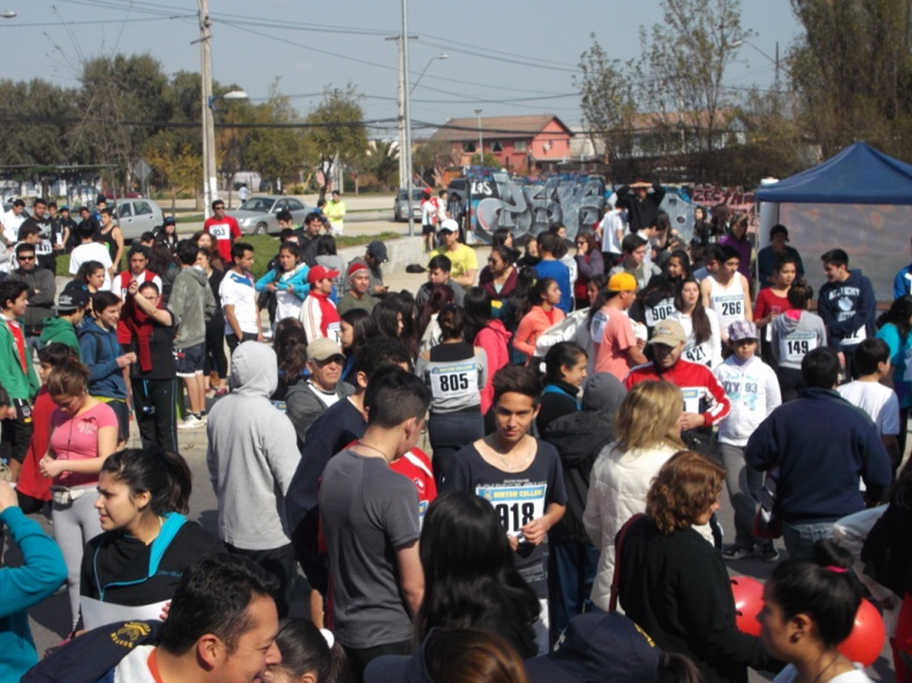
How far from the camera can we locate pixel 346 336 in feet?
23.0

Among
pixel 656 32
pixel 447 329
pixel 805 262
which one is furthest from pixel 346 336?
pixel 656 32

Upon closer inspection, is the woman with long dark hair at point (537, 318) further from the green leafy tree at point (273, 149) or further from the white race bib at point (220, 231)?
the green leafy tree at point (273, 149)

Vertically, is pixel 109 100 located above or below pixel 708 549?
above

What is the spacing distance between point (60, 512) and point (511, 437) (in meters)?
2.70

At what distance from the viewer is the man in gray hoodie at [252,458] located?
17.1ft

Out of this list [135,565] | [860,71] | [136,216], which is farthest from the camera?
[136,216]

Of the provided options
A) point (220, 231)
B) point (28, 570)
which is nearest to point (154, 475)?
point (28, 570)

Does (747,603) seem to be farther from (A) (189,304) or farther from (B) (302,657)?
(A) (189,304)

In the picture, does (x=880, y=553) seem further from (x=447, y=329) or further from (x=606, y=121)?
(x=606, y=121)

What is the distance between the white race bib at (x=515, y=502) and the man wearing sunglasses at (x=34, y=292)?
7.02 metres

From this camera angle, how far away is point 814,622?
3119 millimetres

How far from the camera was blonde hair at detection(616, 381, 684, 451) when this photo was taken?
4586 mm

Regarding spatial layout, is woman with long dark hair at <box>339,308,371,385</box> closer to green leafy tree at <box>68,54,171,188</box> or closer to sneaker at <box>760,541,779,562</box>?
sneaker at <box>760,541,779,562</box>

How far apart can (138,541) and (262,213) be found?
34121 mm
